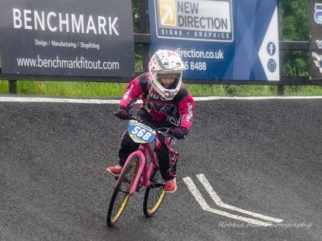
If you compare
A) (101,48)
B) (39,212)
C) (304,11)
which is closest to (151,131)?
(39,212)

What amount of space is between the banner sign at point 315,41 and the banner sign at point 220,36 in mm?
915

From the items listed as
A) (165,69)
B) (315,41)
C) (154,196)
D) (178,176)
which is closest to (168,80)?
(165,69)

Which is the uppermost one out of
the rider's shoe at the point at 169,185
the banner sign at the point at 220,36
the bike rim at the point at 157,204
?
the banner sign at the point at 220,36

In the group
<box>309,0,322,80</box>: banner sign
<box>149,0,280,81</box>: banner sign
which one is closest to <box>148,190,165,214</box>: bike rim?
<box>149,0,280,81</box>: banner sign

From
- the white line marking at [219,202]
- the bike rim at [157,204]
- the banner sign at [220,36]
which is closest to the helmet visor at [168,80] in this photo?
the bike rim at [157,204]

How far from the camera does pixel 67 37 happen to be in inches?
529

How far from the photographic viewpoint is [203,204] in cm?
1062

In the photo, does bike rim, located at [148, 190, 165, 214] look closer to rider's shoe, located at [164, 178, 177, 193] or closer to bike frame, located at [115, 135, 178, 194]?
rider's shoe, located at [164, 178, 177, 193]

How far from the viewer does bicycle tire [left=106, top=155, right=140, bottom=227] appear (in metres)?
8.88

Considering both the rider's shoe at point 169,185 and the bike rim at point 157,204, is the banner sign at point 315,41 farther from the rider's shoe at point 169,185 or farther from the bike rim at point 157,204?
the rider's shoe at point 169,185

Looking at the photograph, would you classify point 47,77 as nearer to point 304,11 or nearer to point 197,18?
point 197,18

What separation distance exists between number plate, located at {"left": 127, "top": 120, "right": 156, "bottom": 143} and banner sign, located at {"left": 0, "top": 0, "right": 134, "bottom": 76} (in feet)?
14.0

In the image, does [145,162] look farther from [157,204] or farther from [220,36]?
[220,36]

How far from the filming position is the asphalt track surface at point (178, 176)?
9.18 m
